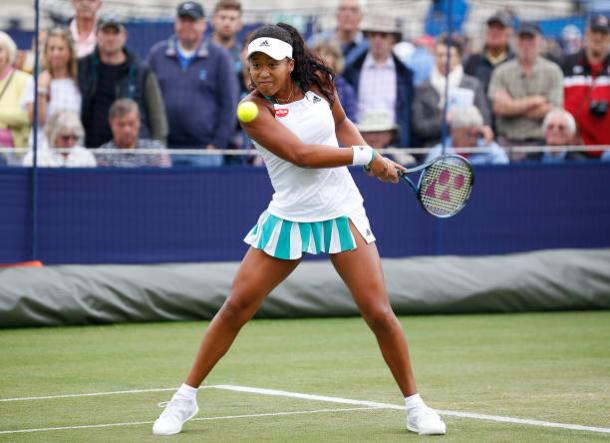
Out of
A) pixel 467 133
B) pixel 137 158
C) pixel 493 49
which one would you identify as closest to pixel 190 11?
pixel 137 158

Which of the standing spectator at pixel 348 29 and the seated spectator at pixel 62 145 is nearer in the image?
the seated spectator at pixel 62 145

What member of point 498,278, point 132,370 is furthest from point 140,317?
point 498,278

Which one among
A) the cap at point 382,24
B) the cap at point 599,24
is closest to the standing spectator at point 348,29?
the cap at point 382,24

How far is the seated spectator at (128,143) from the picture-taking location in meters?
13.1

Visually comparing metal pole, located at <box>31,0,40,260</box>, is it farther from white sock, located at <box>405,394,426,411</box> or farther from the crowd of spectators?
white sock, located at <box>405,394,426,411</box>

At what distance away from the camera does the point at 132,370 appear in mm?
9195

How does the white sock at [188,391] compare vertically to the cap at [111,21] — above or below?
below

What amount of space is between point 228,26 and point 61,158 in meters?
2.50

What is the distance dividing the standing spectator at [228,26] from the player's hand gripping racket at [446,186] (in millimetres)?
6791

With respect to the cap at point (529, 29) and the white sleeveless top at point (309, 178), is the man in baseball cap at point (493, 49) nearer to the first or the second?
the cap at point (529, 29)

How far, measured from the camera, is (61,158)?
13.1m

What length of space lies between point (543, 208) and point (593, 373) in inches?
238

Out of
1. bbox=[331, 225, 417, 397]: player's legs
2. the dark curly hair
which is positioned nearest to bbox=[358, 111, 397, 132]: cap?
the dark curly hair

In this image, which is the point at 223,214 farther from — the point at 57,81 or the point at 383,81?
the point at 383,81
